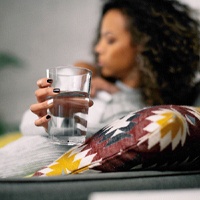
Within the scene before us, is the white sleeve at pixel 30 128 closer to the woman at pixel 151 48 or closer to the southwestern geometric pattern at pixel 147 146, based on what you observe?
the southwestern geometric pattern at pixel 147 146

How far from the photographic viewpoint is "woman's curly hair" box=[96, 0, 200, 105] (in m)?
2.17

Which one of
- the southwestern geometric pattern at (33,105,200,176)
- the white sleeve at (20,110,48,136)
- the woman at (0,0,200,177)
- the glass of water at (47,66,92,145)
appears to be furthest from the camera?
the woman at (0,0,200,177)

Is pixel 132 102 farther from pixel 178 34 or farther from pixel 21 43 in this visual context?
pixel 21 43

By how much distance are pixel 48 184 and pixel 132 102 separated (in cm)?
141

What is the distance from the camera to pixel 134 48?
224 cm

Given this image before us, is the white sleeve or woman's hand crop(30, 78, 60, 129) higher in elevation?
woman's hand crop(30, 78, 60, 129)

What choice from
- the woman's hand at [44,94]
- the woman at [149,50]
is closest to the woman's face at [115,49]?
the woman at [149,50]

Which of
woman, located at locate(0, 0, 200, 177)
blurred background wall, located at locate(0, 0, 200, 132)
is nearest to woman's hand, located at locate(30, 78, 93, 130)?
woman, located at locate(0, 0, 200, 177)

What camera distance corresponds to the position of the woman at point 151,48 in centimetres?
217

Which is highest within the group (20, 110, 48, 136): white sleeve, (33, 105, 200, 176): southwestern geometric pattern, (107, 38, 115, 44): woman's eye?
(107, 38, 115, 44): woman's eye

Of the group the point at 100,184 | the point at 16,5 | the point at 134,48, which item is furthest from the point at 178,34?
the point at 100,184

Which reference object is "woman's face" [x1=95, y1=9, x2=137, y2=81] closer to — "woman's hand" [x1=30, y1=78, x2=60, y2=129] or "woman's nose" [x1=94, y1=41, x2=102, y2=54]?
"woman's nose" [x1=94, y1=41, x2=102, y2=54]

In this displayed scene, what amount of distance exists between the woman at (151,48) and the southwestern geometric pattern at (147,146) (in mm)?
1381

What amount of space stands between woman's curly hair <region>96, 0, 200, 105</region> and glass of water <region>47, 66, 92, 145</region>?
4.40 feet
